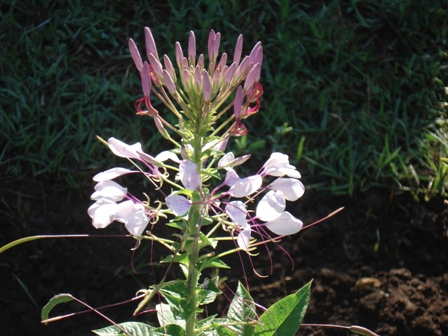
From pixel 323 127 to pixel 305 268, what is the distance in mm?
691

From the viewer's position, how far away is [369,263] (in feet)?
9.37

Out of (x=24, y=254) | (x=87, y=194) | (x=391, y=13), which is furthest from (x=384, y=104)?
(x=24, y=254)

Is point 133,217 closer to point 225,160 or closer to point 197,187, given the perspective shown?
point 197,187

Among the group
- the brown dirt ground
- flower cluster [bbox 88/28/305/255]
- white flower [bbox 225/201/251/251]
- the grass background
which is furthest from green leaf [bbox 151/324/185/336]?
the grass background

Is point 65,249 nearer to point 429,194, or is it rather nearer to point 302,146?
point 302,146

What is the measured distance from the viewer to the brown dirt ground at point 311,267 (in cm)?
271

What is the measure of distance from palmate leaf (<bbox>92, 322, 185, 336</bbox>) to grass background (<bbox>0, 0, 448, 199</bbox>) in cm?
139

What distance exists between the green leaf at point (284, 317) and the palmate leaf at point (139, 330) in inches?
7.8

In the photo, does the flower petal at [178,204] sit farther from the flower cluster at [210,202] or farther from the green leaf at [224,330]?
the green leaf at [224,330]

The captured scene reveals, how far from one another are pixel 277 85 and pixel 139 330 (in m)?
1.82

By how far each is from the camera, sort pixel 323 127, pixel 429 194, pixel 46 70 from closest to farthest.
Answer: pixel 429 194
pixel 323 127
pixel 46 70

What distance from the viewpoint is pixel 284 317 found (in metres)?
1.76

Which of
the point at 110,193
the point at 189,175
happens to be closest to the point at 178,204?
the point at 189,175

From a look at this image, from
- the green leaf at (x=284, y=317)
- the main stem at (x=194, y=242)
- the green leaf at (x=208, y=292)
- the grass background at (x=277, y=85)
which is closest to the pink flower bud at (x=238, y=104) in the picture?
the main stem at (x=194, y=242)
